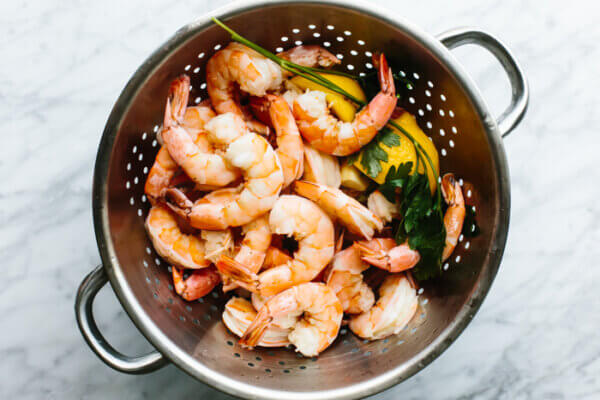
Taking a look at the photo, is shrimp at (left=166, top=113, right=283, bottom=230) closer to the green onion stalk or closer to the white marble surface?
the green onion stalk

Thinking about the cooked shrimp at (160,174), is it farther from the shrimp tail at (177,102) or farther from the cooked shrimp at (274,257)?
the cooked shrimp at (274,257)

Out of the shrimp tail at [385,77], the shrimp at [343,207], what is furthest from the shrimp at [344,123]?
the shrimp at [343,207]

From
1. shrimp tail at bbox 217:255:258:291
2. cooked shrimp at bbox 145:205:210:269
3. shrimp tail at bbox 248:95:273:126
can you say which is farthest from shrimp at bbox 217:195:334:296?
shrimp tail at bbox 248:95:273:126

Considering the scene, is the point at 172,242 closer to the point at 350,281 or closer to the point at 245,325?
the point at 245,325

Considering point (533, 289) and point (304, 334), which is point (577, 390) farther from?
point (304, 334)

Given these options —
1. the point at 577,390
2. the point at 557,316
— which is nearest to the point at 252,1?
the point at 557,316

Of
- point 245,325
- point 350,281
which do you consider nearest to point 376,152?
point 350,281
